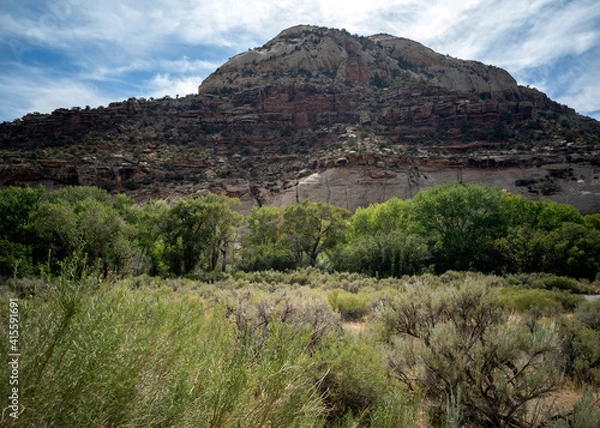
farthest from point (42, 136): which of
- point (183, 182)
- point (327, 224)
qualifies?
point (327, 224)

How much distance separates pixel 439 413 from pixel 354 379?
1343 mm

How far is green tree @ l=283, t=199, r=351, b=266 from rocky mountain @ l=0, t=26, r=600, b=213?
55.2 feet

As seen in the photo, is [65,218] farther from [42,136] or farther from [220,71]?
[220,71]

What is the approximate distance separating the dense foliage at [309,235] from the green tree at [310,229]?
3.8 inches

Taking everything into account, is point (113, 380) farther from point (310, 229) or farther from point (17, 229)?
point (310, 229)

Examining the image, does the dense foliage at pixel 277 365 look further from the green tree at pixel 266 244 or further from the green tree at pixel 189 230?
the green tree at pixel 266 244

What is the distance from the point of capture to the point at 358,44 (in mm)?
87375

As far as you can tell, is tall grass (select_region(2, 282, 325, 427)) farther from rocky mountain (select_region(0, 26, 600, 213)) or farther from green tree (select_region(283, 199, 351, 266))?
rocky mountain (select_region(0, 26, 600, 213))

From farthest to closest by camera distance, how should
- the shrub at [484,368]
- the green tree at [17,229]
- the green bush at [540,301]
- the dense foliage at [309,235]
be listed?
the dense foliage at [309,235] → the green tree at [17,229] → the green bush at [540,301] → the shrub at [484,368]

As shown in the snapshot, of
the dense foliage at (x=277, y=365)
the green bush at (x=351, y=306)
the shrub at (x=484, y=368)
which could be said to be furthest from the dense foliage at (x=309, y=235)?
the shrub at (x=484, y=368)

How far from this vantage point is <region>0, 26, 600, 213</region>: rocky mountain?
45188 millimetres

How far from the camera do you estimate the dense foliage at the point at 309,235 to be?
18.7 m

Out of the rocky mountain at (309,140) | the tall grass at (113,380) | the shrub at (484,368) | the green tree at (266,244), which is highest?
the rocky mountain at (309,140)

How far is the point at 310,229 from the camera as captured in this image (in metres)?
28.6
